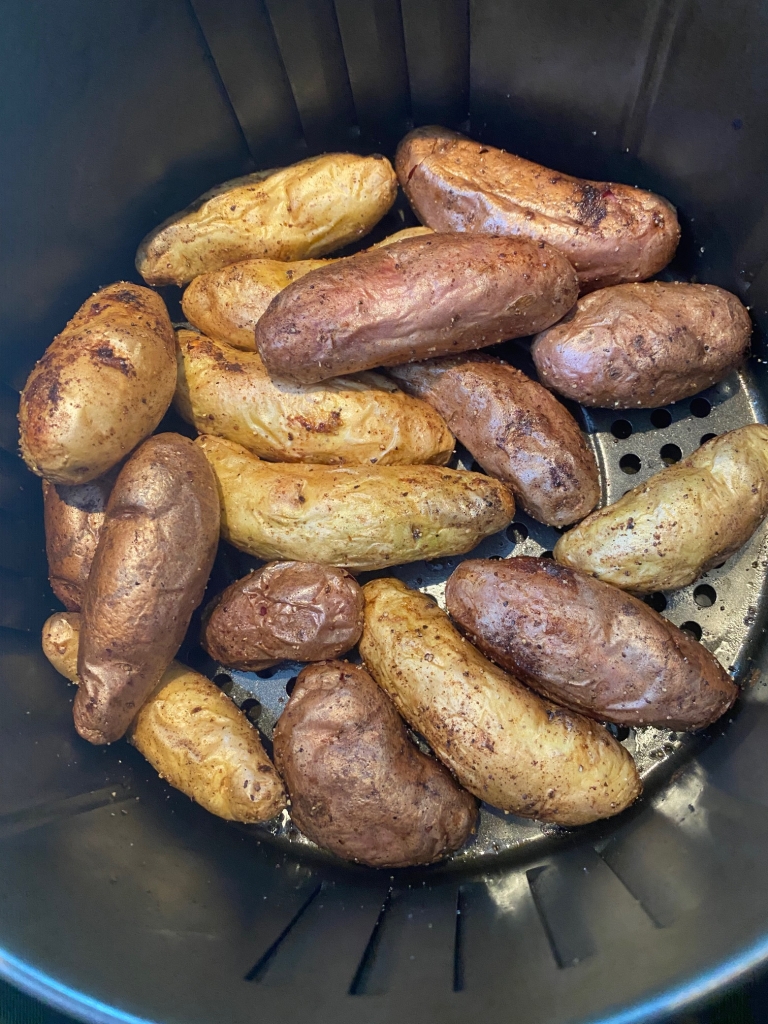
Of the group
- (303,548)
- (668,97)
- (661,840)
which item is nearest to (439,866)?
(661,840)

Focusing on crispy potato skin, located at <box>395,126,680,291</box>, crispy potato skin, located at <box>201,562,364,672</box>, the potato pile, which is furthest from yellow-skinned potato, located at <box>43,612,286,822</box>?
crispy potato skin, located at <box>395,126,680,291</box>

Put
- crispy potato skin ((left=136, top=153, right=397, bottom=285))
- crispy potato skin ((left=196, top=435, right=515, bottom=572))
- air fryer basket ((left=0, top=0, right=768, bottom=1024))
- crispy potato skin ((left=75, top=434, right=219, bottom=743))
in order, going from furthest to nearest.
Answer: crispy potato skin ((left=136, top=153, right=397, bottom=285)), crispy potato skin ((left=196, top=435, right=515, bottom=572)), crispy potato skin ((left=75, top=434, right=219, bottom=743)), air fryer basket ((left=0, top=0, right=768, bottom=1024))

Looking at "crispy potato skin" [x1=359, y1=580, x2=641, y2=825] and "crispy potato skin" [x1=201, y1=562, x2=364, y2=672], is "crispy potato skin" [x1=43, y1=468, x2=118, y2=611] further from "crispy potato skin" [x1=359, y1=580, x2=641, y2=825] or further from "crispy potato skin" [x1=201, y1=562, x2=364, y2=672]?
"crispy potato skin" [x1=359, y1=580, x2=641, y2=825]

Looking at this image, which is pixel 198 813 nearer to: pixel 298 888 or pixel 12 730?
pixel 298 888

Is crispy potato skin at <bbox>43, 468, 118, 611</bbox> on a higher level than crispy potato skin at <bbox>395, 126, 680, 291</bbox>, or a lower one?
lower

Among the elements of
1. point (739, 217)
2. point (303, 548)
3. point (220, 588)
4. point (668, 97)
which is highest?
point (668, 97)

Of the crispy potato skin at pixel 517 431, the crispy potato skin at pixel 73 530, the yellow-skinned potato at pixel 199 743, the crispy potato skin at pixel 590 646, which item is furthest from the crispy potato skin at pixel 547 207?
the yellow-skinned potato at pixel 199 743

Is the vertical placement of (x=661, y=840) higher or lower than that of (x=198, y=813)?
lower
